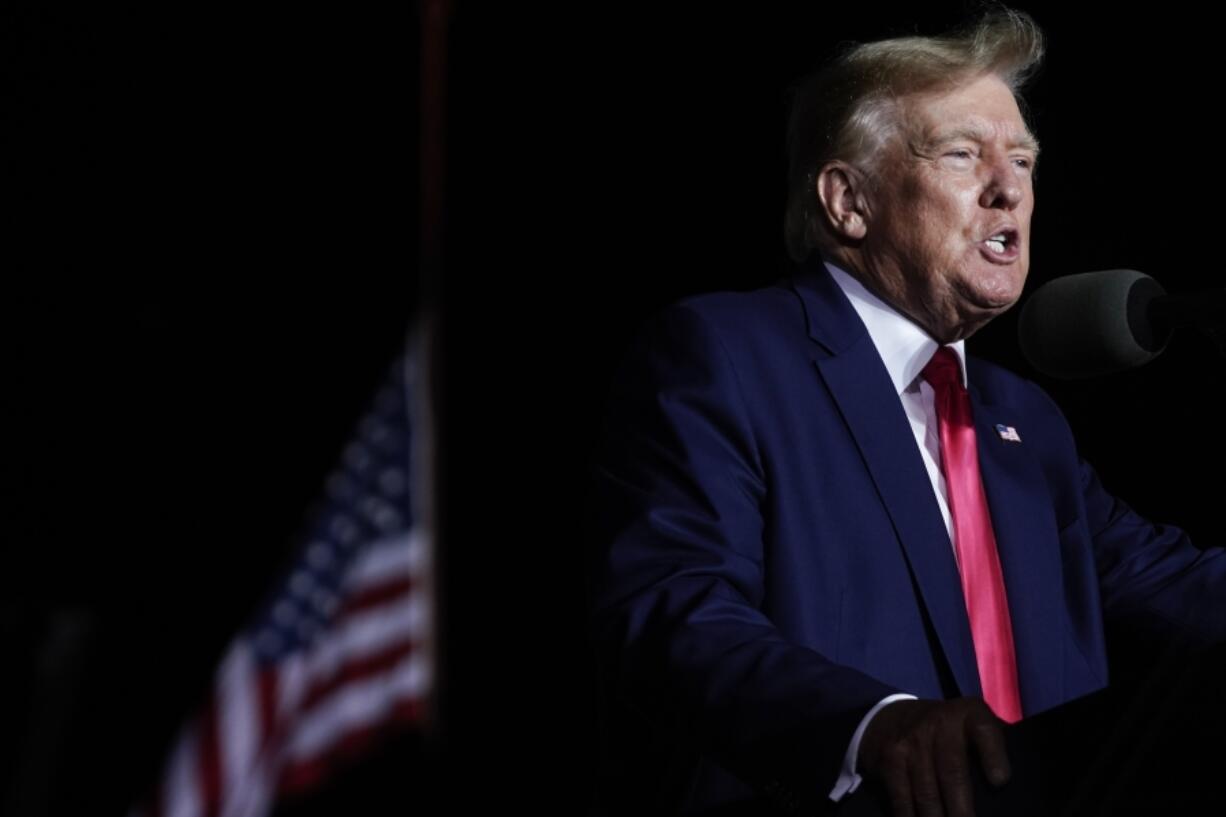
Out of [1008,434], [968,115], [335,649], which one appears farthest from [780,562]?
[335,649]

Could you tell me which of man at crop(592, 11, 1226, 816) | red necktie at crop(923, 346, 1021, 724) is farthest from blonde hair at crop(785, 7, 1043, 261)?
red necktie at crop(923, 346, 1021, 724)

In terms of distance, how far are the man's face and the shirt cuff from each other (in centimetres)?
87

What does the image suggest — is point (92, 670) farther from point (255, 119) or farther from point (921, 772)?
point (921, 772)

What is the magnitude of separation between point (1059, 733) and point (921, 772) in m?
0.09

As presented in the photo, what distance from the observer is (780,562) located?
140cm

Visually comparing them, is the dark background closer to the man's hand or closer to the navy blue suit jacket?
the navy blue suit jacket

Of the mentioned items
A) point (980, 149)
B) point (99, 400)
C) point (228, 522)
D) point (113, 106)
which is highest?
point (980, 149)

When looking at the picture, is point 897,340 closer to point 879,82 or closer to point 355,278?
point 879,82

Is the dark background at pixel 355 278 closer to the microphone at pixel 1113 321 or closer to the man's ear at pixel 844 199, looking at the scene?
the man's ear at pixel 844 199

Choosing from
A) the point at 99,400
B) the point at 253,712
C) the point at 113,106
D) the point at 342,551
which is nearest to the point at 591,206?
the point at 342,551

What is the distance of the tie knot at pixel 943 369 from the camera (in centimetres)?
167

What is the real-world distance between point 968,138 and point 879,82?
16cm

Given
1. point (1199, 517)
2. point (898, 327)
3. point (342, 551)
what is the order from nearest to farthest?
point (898, 327), point (1199, 517), point (342, 551)

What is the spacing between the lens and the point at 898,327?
68.7 inches
